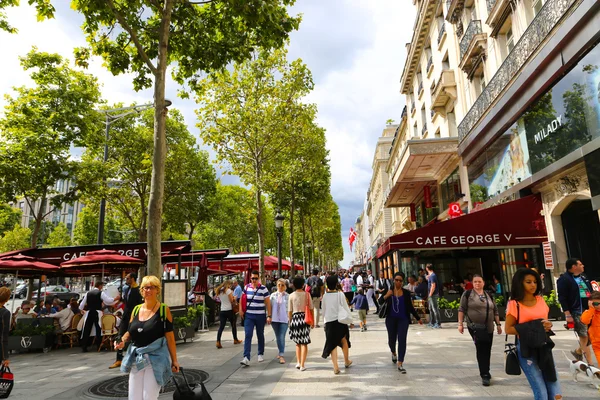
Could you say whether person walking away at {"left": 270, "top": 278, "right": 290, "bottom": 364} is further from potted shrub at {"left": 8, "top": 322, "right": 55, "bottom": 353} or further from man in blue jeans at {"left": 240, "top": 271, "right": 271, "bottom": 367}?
potted shrub at {"left": 8, "top": 322, "right": 55, "bottom": 353}

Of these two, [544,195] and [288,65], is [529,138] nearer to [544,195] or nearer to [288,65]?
[544,195]

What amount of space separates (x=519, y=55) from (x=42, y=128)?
54.6 ft

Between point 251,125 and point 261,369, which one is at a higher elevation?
point 251,125

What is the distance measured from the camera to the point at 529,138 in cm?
1162

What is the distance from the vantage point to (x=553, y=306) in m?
11.2

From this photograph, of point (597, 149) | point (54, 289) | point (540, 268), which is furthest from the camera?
point (54, 289)

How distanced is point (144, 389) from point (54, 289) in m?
34.1

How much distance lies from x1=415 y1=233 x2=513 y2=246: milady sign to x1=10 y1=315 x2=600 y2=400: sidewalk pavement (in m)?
2.92

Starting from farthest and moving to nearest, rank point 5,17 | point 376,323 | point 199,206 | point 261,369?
point 199,206 → point 376,323 → point 5,17 → point 261,369

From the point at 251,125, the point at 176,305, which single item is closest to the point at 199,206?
the point at 251,125

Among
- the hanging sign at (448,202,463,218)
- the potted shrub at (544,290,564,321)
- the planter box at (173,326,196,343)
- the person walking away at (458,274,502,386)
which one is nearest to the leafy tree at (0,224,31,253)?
the planter box at (173,326,196,343)

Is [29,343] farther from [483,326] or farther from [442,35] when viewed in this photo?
[442,35]

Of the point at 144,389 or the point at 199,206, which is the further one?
the point at 199,206

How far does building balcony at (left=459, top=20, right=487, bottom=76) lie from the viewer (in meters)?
14.6
